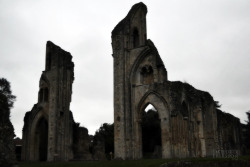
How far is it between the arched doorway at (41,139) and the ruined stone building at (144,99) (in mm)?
8341

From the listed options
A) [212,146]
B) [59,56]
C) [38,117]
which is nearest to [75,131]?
[38,117]

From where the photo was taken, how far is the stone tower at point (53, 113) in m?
27.7

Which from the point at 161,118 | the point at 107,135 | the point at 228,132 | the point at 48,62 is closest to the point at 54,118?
the point at 48,62

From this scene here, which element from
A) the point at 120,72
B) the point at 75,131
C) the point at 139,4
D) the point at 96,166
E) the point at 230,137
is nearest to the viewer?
the point at 96,166

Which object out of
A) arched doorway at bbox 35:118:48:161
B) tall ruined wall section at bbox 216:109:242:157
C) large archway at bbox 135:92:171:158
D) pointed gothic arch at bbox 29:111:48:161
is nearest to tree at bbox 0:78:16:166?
large archway at bbox 135:92:171:158

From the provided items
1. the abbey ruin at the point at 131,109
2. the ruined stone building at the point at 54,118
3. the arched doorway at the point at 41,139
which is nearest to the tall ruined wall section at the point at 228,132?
the abbey ruin at the point at 131,109

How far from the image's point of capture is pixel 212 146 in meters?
30.0

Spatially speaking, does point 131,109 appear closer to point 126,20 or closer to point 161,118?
point 161,118

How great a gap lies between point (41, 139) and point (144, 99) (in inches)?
454

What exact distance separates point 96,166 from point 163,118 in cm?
825

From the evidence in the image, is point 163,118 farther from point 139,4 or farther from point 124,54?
point 139,4

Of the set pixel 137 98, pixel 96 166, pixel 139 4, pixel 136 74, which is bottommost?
pixel 96 166

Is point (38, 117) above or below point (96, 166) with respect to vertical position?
above

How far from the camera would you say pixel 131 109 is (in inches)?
996
